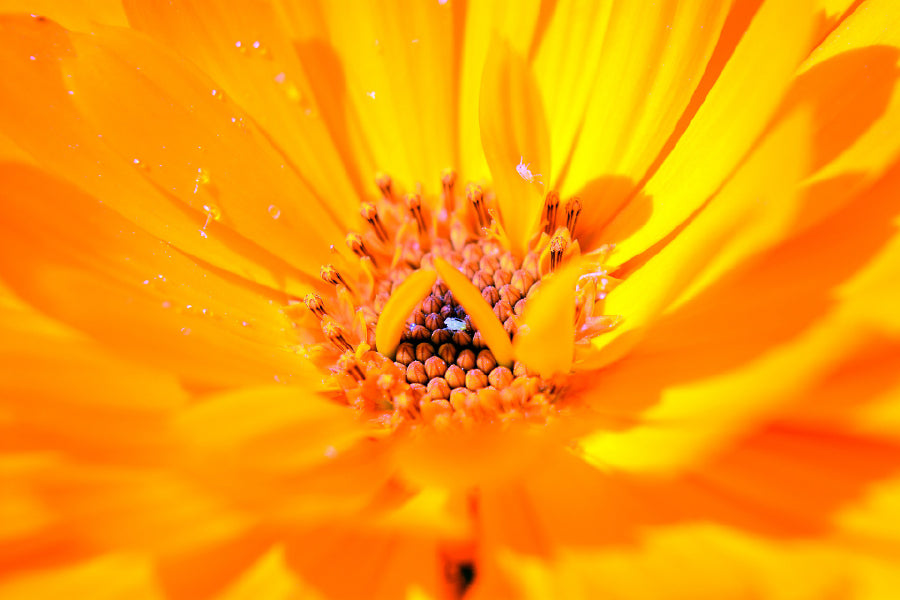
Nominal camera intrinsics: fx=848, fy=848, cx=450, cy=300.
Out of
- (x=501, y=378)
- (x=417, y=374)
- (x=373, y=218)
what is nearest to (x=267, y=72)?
(x=373, y=218)

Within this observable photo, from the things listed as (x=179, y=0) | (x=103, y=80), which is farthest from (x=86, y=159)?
(x=179, y=0)

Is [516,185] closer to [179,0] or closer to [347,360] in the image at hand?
[347,360]

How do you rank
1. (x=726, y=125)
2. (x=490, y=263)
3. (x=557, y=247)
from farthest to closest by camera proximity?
(x=490, y=263)
(x=557, y=247)
(x=726, y=125)

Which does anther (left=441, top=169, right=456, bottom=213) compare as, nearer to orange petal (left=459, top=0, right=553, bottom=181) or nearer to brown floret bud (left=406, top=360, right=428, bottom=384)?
orange petal (left=459, top=0, right=553, bottom=181)

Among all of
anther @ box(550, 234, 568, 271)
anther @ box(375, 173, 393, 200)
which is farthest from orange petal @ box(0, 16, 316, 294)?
anther @ box(550, 234, 568, 271)

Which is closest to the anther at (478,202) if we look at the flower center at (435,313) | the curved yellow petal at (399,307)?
the flower center at (435,313)

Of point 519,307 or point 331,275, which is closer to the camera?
point 519,307

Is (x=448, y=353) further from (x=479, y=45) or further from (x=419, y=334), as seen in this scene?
(x=479, y=45)
